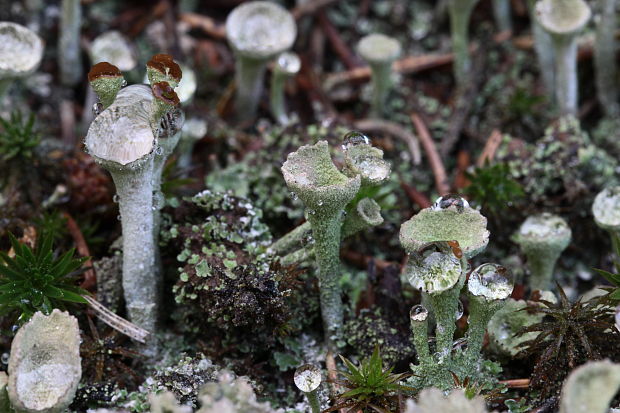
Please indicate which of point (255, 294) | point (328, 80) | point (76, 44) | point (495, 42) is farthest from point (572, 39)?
point (76, 44)

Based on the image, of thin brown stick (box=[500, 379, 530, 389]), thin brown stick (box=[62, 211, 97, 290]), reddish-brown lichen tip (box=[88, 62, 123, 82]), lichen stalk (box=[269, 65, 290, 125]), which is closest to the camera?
reddish-brown lichen tip (box=[88, 62, 123, 82])

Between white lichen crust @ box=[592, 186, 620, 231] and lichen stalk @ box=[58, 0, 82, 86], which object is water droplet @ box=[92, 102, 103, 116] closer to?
lichen stalk @ box=[58, 0, 82, 86]

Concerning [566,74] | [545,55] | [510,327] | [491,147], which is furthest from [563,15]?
[510,327]

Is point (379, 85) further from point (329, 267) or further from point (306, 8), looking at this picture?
point (329, 267)

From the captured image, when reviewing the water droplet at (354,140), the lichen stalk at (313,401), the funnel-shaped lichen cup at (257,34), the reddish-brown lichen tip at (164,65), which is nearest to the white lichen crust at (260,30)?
the funnel-shaped lichen cup at (257,34)

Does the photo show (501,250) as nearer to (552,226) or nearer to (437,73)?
(552,226)

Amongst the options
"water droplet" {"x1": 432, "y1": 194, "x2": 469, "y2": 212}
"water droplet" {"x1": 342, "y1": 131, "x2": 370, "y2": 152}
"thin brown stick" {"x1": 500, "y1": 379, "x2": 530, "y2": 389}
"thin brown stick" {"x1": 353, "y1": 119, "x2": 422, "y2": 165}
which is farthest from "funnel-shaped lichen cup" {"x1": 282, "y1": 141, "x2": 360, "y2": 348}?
"thin brown stick" {"x1": 353, "y1": 119, "x2": 422, "y2": 165}
